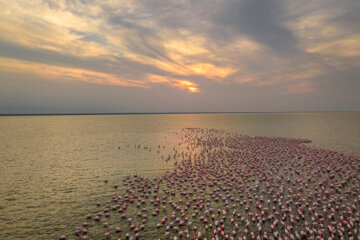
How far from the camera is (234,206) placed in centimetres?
1808

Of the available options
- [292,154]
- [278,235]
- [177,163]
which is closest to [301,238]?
[278,235]

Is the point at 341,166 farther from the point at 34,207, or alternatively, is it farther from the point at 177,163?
the point at 34,207

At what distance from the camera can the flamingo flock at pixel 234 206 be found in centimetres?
1438

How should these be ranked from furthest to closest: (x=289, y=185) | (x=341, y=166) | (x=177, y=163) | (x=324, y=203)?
(x=177, y=163), (x=341, y=166), (x=289, y=185), (x=324, y=203)

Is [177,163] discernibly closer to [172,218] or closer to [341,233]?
[172,218]

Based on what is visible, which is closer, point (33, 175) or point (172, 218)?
point (172, 218)

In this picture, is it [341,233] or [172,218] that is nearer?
[341,233]

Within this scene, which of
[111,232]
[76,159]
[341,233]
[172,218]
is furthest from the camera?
[76,159]

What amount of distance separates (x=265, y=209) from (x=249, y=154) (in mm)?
23462

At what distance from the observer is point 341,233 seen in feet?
44.1

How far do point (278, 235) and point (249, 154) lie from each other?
27.0 meters

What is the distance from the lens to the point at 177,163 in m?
34.2

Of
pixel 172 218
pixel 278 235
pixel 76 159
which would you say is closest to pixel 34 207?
pixel 172 218

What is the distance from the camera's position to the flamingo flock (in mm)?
14383
